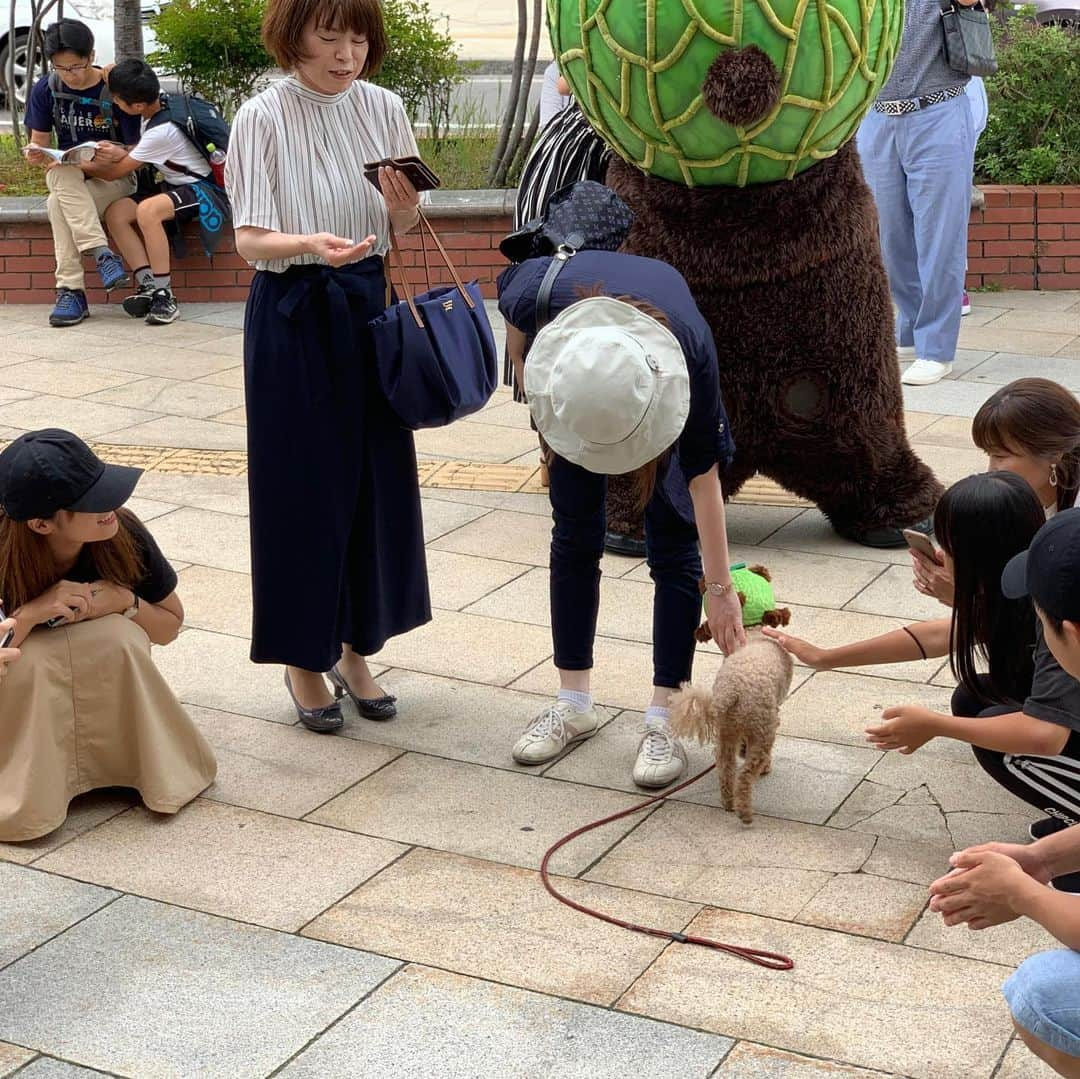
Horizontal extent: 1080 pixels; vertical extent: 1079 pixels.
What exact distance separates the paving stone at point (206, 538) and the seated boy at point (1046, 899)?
11.8 ft

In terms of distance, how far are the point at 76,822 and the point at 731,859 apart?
5.20ft

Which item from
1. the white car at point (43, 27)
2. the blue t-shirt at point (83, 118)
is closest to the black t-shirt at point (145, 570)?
the blue t-shirt at point (83, 118)

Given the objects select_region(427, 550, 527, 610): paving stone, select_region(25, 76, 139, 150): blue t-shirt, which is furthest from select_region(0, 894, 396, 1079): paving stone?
select_region(25, 76, 139, 150): blue t-shirt

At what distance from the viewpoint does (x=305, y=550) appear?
4.21m

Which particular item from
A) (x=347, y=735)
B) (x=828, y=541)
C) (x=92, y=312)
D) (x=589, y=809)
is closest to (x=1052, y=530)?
(x=589, y=809)

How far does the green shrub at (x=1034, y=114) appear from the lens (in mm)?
9844

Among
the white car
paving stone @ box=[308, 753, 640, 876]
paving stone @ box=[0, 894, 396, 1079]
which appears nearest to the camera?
paving stone @ box=[0, 894, 396, 1079]

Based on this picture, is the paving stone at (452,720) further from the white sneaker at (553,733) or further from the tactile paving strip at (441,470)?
the tactile paving strip at (441,470)

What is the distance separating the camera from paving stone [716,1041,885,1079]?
2873mm

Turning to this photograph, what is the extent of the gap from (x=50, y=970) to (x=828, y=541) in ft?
11.4

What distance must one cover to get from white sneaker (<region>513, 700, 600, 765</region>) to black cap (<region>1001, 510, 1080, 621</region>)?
188 cm

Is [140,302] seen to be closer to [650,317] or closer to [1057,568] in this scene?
[650,317]

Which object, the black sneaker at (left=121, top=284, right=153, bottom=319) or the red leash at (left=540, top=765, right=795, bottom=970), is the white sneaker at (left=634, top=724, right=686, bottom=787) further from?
the black sneaker at (left=121, top=284, right=153, bottom=319)

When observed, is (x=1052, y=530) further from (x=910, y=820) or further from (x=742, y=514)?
(x=742, y=514)
